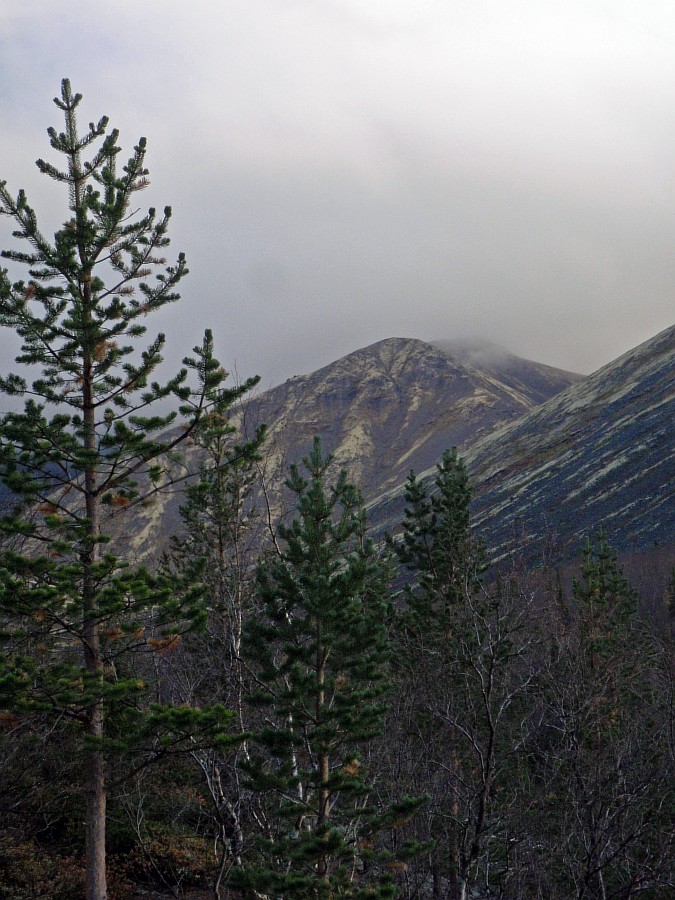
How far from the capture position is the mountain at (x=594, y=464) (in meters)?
110

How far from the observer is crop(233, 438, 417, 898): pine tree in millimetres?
10780

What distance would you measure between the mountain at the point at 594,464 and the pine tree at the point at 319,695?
243ft

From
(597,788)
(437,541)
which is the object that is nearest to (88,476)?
(597,788)

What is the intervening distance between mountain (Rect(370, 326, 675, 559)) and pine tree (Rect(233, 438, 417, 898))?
73950 millimetres

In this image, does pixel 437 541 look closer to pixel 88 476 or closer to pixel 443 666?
pixel 443 666

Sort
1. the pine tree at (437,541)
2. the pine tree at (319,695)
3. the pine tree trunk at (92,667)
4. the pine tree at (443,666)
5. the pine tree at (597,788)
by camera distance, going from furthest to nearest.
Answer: the pine tree at (437,541)
the pine tree at (443,666)
the pine tree at (597,788)
the pine tree at (319,695)
the pine tree trunk at (92,667)

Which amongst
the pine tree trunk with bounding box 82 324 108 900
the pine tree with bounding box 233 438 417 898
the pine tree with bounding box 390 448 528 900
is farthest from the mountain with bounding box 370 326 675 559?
the pine tree trunk with bounding box 82 324 108 900

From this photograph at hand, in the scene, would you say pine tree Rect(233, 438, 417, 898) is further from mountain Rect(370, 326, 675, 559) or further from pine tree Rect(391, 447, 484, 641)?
mountain Rect(370, 326, 675, 559)

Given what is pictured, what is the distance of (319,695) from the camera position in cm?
1168

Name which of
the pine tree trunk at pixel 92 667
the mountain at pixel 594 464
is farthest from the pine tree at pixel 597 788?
the mountain at pixel 594 464

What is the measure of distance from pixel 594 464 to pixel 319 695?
13150cm

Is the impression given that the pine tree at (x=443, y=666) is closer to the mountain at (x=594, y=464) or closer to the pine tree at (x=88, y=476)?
the pine tree at (x=88, y=476)

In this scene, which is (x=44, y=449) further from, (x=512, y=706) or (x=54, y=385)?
(x=512, y=706)

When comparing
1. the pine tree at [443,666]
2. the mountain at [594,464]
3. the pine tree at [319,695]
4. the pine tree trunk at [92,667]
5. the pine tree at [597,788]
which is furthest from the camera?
the mountain at [594,464]
